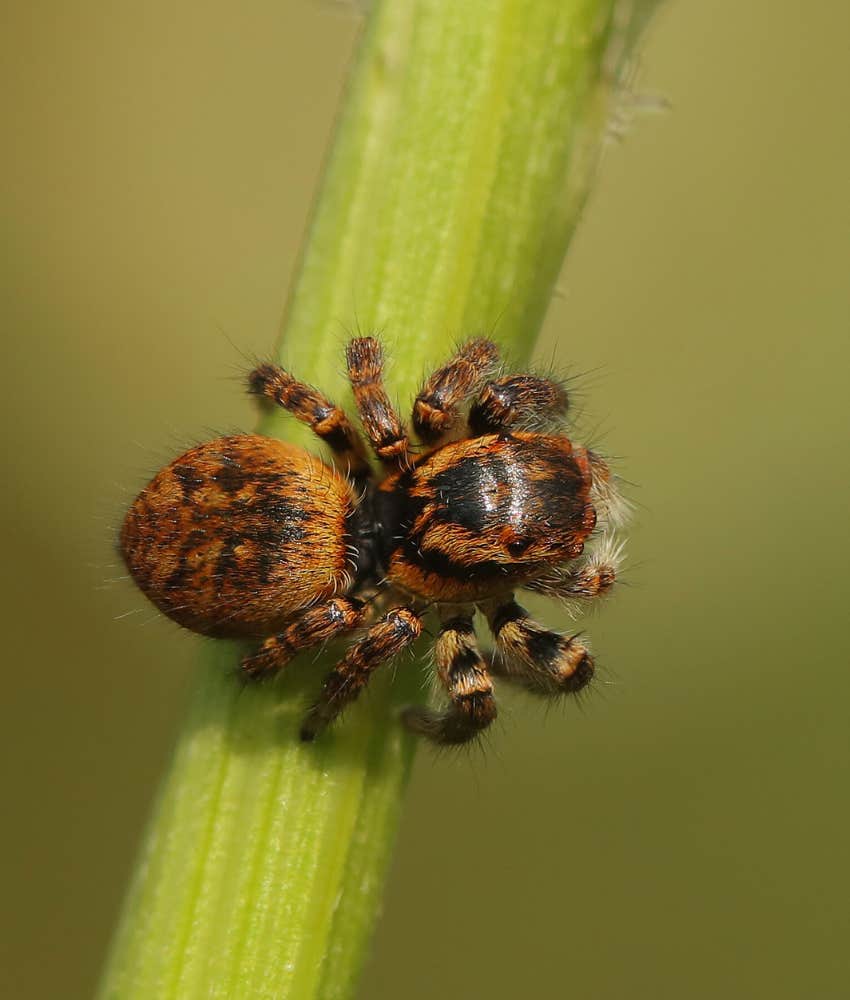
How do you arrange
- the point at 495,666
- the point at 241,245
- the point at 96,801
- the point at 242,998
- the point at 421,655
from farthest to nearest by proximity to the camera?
the point at 241,245 → the point at 96,801 → the point at 495,666 → the point at 421,655 → the point at 242,998

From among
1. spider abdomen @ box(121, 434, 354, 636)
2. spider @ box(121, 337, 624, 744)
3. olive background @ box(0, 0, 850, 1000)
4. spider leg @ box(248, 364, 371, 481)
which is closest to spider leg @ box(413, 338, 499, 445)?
spider @ box(121, 337, 624, 744)

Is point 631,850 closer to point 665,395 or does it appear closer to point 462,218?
point 665,395

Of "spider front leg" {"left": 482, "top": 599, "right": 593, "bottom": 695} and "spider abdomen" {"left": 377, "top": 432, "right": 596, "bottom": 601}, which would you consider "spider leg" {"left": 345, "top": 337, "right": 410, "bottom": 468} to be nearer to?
"spider abdomen" {"left": 377, "top": 432, "right": 596, "bottom": 601}

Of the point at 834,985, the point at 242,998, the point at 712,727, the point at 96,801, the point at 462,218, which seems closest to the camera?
the point at 242,998

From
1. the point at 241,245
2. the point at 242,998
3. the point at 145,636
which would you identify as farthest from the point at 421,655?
the point at 241,245

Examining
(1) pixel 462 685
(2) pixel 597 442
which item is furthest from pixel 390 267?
(2) pixel 597 442

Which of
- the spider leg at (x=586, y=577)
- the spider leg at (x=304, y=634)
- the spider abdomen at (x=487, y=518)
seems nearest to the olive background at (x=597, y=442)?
the spider leg at (x=586, y=577)
